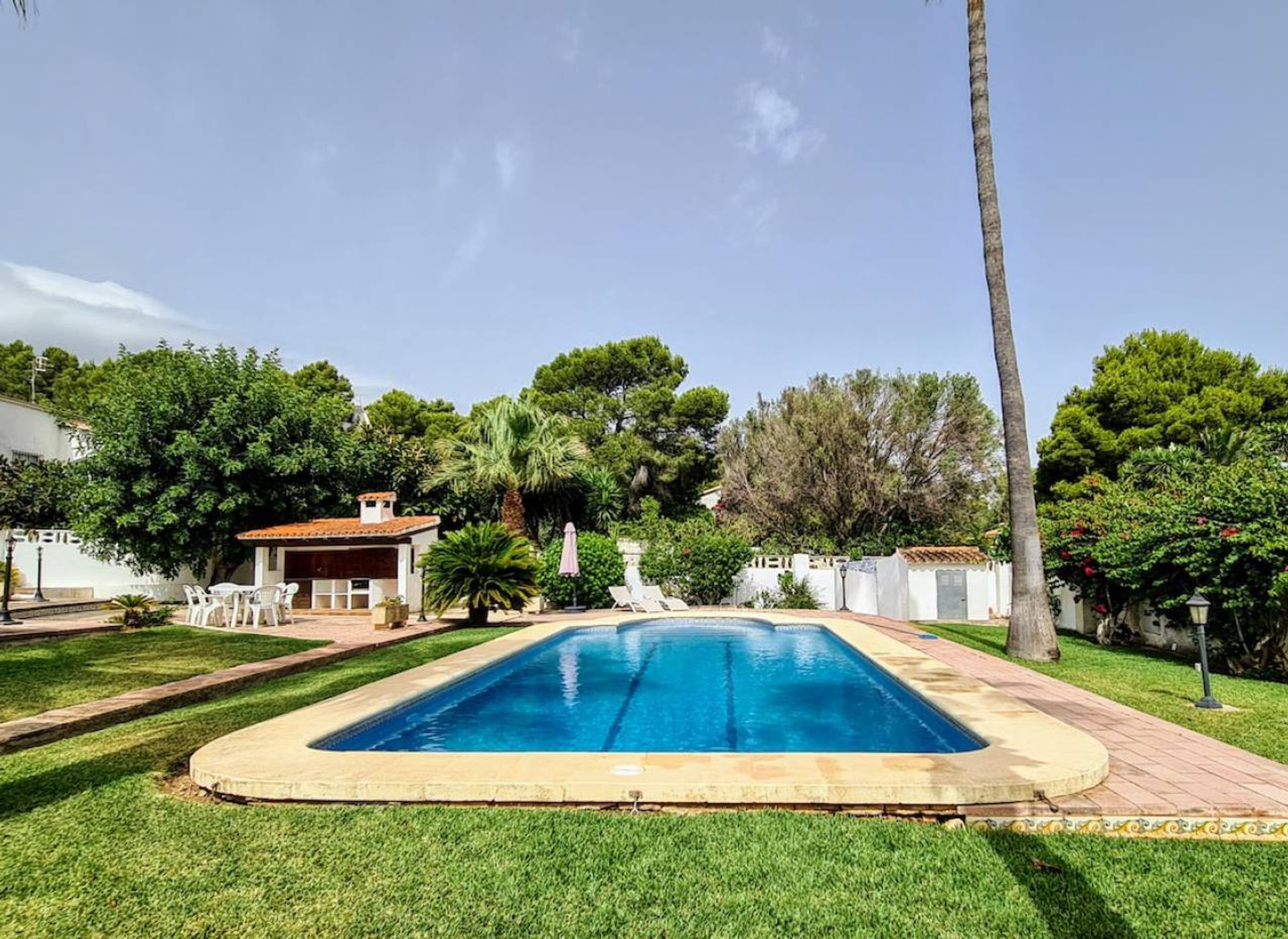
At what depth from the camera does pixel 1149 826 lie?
3848 mm

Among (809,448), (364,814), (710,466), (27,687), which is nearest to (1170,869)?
(364,814)

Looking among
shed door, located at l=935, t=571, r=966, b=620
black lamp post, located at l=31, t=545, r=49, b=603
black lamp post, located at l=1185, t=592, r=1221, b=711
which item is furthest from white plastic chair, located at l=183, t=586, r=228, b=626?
shed door, located at l=935, t=571, r=966, b=620

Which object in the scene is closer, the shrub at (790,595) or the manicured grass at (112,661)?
the manicured grass at (112,661)

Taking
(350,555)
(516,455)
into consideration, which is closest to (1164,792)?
(516,455)

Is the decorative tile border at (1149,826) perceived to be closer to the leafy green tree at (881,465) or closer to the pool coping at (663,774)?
the pool coping at (663,774)

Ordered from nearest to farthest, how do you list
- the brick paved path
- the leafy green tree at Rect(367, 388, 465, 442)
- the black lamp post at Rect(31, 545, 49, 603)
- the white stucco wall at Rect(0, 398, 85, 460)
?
1. the brick paved path
2. the black lamp post at Rect(31, 545, 49, 603)
3. the white stucco wall at Rect(0, 398, 85, 460)
4. the leafy green tree at Rect(367, 388, 465, 442)

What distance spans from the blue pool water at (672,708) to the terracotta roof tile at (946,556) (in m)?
5.08

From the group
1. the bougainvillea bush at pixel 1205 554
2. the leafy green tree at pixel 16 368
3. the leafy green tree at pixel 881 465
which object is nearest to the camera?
the bougainvillea bush at pixel 1205 554

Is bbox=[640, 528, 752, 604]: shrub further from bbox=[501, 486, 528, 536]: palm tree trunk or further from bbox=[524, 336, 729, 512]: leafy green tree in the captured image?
bbox=[524, 336, 729, 512]: leafy green tree

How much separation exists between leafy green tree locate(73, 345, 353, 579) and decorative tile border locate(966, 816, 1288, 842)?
60.5 feet

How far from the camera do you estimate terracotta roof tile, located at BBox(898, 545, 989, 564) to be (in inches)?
646

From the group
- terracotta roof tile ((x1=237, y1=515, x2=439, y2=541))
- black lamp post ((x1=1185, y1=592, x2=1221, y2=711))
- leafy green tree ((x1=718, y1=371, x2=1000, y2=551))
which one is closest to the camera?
black lamp post ((x1=1185, y1=592, x2=1221, y2=711))

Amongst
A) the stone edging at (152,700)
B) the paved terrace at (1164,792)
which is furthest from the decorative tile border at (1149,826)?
the stone edging at (152,700)

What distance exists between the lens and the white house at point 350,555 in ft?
54.5
